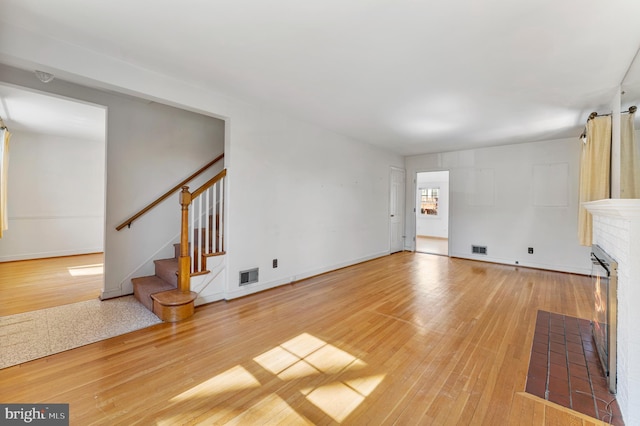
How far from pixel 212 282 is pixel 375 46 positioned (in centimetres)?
312

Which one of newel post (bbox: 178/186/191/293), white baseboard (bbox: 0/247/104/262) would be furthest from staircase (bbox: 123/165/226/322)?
white baseboard (bbox: 0/247/104/262)

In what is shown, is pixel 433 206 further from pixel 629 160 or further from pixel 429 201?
pixel 629 160

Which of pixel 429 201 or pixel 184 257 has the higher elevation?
pixel 429 201

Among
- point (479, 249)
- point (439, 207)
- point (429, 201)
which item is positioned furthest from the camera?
point (429, 201)

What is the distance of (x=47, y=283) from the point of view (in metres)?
4.01

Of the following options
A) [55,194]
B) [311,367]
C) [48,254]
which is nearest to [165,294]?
[311,367]

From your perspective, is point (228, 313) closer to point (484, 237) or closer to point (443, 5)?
point (443, 5)

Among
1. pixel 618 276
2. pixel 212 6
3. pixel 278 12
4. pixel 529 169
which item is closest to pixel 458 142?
pixel 529 169

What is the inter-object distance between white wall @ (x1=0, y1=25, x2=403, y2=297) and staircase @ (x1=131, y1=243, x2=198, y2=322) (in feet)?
1.16

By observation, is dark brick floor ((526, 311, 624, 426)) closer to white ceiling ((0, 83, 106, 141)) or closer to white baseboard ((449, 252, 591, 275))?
white baseboard ((449, 252, 591, 275))

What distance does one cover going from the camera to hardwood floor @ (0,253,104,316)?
3.24 meters

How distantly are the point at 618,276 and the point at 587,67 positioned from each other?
1.99 m

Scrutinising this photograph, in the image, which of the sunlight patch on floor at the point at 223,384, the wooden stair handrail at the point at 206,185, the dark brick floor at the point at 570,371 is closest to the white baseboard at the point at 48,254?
the wooden stair handrail at the point at 206,185

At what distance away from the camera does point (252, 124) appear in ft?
12.0
